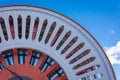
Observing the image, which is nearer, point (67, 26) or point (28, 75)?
point (28, 75)

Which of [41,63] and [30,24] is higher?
[30,24]

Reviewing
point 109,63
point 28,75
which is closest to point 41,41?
point 28,75

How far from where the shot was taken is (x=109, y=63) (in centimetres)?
738

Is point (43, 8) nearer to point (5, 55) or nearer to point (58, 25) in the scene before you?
point (58, 25)

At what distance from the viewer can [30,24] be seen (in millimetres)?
7230

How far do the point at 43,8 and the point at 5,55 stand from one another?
170cm

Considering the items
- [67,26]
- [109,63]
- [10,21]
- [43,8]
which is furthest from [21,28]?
[109,63]

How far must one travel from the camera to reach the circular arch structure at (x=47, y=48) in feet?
23.1

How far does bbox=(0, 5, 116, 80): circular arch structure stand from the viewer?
277 inches

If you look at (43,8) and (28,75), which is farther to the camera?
(43,8)

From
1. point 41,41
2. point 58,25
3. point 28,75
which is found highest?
point 58,25

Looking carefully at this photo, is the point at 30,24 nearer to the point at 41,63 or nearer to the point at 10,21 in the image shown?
the point at 10,21

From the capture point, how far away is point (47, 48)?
7.17m

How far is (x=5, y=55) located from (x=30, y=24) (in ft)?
3.72
